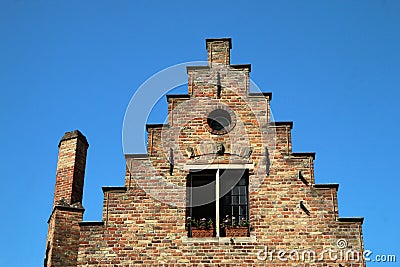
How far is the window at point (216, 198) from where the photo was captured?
42.8 feet

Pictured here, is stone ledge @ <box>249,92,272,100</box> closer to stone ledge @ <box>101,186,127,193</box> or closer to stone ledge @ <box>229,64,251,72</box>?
stone ledge @ <box>229,64,251,72</box>

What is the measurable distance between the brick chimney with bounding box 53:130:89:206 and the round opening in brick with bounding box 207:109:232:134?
10.4 feet

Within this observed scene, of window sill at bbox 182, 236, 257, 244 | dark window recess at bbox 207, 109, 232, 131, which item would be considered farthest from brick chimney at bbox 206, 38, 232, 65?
window sill at bbox 182, 236, 257, 244

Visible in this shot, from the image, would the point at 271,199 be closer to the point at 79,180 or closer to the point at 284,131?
the point at 284,131

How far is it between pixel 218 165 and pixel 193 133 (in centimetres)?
A: 102

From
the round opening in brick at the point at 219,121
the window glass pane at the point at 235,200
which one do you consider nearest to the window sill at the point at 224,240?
the window glass pane at the point at 235,200

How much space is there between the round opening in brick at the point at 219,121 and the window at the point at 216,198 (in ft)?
3.41

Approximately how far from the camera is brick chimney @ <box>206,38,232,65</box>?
49.0 feet

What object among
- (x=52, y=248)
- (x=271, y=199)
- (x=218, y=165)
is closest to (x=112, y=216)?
(x=52, y=248)

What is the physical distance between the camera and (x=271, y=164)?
44.5 feet

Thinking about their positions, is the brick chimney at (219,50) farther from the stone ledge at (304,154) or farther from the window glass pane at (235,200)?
the window glass pane at (235,200)

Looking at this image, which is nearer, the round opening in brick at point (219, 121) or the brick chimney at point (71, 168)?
the brick chimney at point (71, 168)

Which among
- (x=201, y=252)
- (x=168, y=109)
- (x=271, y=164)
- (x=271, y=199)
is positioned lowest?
(x=201, y=252)

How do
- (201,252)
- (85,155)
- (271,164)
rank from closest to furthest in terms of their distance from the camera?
(201,252)
(271,164)
(85,155)
